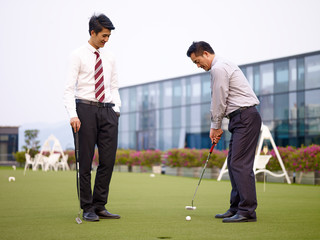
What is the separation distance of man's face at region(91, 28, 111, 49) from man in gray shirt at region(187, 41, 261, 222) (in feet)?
2.67

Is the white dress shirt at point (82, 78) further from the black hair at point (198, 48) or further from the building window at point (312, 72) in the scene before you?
the building window at point (312, 72)

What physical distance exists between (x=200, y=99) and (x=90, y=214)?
28.7m

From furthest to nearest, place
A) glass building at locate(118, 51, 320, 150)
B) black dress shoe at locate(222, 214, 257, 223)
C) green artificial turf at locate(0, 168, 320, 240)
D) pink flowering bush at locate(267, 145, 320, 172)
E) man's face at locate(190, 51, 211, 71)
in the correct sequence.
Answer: glass building at locate(118, 51, 320, 150)
pink flowering bush at locate(267, 145, 320, 172)
man's face at locate(190, 51, 211, 71)
black dress shoe at locate(222, 214, 257, 223)
green artificial turf at locate(0, 168, 320, 240)

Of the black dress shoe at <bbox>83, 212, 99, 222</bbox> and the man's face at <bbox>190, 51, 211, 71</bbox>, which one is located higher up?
the man's face at <bbox>190, 51, 211, 71</bbox>

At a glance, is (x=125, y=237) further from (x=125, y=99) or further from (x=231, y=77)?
(x=125, y=99)

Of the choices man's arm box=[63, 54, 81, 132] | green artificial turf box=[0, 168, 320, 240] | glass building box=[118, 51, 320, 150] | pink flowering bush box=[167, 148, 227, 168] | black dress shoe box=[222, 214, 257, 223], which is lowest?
green artificial turf box=[0, 168, 320, 240]

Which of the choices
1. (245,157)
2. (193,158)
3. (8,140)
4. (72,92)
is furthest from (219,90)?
(8,140)

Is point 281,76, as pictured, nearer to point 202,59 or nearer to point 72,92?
point 202,59

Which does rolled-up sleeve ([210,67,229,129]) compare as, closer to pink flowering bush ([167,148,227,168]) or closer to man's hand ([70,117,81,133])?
man's hand ([70,117,81,133])

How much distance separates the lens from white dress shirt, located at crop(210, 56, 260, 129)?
16.1 feet

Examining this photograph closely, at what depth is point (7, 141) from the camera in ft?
143

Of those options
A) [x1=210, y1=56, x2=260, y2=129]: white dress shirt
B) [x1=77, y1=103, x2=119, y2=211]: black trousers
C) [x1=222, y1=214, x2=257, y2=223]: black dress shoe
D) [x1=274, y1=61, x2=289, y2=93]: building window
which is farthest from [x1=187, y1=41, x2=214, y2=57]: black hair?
[x1=274, y1=61, x2=289, y2=93]: building window

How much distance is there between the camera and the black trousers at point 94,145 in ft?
16.0

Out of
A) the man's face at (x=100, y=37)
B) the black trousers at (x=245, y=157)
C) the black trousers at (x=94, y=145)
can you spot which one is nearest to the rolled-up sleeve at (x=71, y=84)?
the black trousers at (x=94, y=145)
